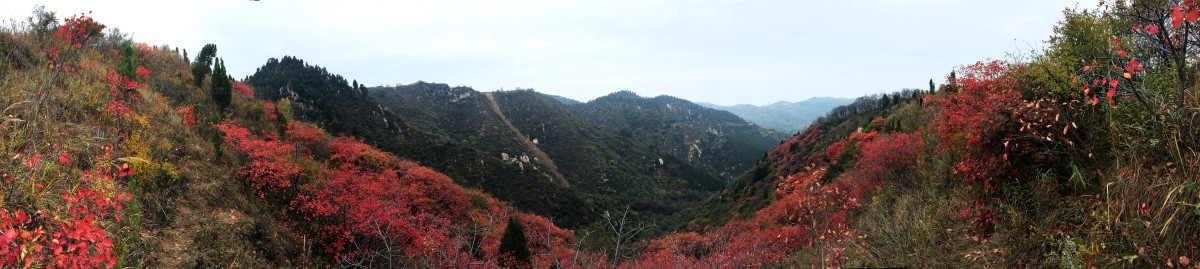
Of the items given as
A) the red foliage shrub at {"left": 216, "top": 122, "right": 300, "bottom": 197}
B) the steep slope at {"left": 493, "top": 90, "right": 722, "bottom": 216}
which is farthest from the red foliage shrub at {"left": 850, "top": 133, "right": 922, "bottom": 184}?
the steep slope at {"left": 493, "top": 90, "right": 722, "bottom": 216}

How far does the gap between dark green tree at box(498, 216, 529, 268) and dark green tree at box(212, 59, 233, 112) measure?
1925cm

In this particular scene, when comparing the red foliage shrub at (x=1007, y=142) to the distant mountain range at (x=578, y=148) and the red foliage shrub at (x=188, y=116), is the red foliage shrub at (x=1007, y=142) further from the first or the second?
the distant mountain range at (x=578, y=148)

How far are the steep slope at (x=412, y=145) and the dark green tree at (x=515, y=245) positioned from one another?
28.0 meters

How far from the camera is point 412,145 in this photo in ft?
186

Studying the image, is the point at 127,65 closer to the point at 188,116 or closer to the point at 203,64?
the point at 188,116

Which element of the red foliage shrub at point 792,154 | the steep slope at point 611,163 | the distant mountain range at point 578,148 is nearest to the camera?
the red foliage shrub at point 792,154

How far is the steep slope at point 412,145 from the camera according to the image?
169 feet

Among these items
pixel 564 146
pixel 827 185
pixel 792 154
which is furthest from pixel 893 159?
pixel 564 146

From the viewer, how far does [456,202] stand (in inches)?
1331

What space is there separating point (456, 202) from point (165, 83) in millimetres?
18097

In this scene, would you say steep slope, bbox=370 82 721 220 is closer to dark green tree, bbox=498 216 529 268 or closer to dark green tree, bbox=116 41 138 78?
dark green tree, bbox=498 216 529 268

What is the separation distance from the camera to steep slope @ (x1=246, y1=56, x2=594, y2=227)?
51.7 meters

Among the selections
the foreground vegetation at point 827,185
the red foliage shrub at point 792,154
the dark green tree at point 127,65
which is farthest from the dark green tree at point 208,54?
the red foliage shrub at point 792,154

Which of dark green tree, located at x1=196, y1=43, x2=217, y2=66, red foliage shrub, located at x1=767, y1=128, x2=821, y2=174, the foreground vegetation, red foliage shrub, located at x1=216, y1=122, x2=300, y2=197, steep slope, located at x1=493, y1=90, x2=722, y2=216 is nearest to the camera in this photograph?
the foreground vegetation
